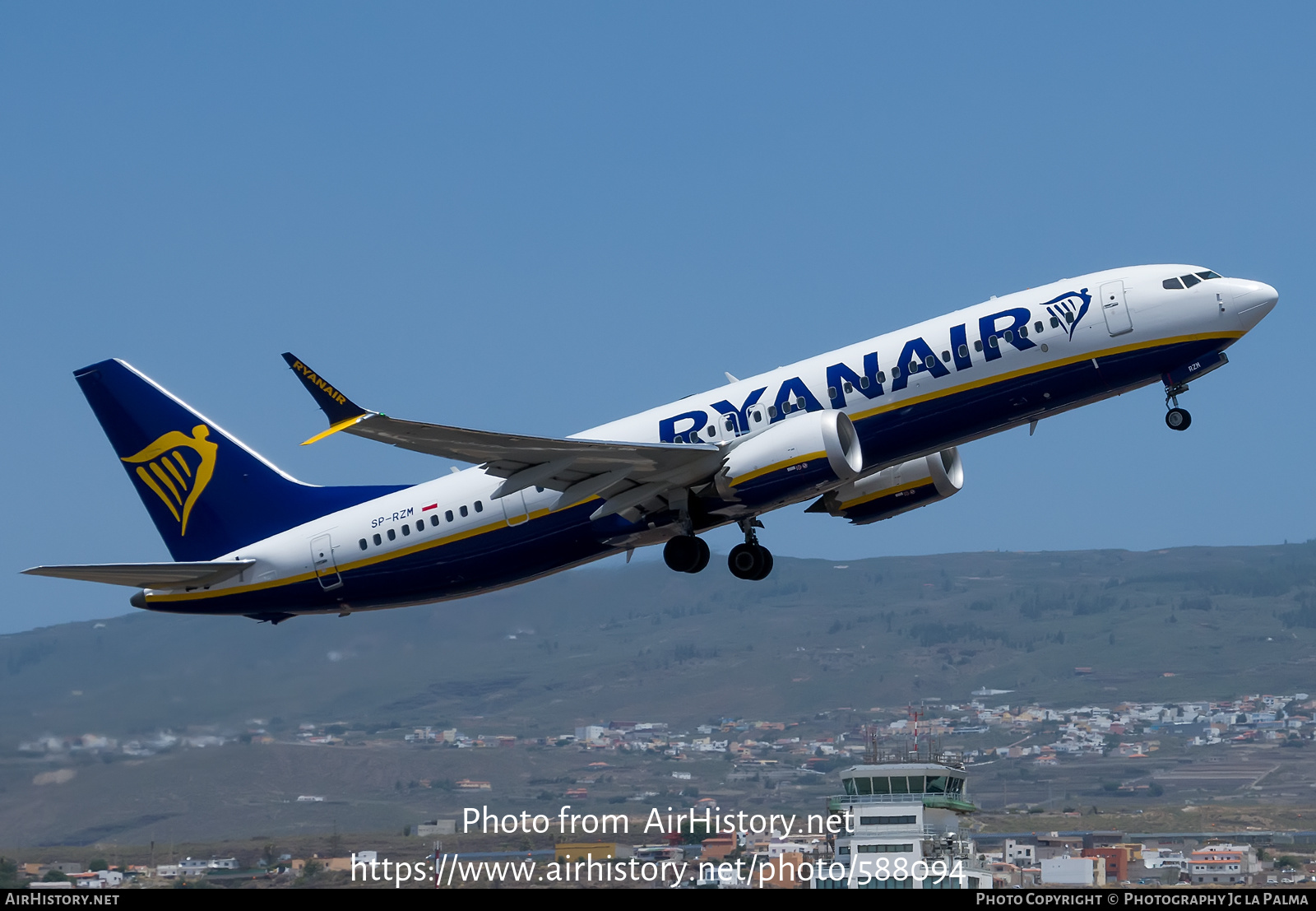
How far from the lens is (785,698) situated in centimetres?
14675

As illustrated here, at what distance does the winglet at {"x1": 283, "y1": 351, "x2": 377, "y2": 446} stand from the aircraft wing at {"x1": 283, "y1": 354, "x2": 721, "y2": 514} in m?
0.33

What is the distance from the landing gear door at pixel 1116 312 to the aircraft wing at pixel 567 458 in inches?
353

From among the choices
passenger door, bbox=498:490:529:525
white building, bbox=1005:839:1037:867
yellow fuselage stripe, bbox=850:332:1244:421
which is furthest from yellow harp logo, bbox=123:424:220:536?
white building, bbox=1005:839:1037:867

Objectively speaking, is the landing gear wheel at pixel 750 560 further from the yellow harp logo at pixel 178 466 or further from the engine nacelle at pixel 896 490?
the yellow harp logo at pixel 178 466

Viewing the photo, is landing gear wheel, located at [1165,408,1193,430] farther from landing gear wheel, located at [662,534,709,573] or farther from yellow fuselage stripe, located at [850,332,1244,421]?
landing gear wheel, located at [662,534,709,573]

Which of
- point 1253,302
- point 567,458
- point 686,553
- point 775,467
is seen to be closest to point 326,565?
point 567,458

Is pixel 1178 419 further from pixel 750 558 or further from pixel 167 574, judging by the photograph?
pixel 167 574

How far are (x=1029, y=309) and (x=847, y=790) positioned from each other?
2087 centimetres

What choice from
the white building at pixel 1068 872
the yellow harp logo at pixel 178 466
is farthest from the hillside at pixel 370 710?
the white building at pixel 1068 872

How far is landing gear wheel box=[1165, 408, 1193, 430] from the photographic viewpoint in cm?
3494

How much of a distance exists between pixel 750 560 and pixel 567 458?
5.90m

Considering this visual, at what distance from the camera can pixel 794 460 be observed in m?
32.9
